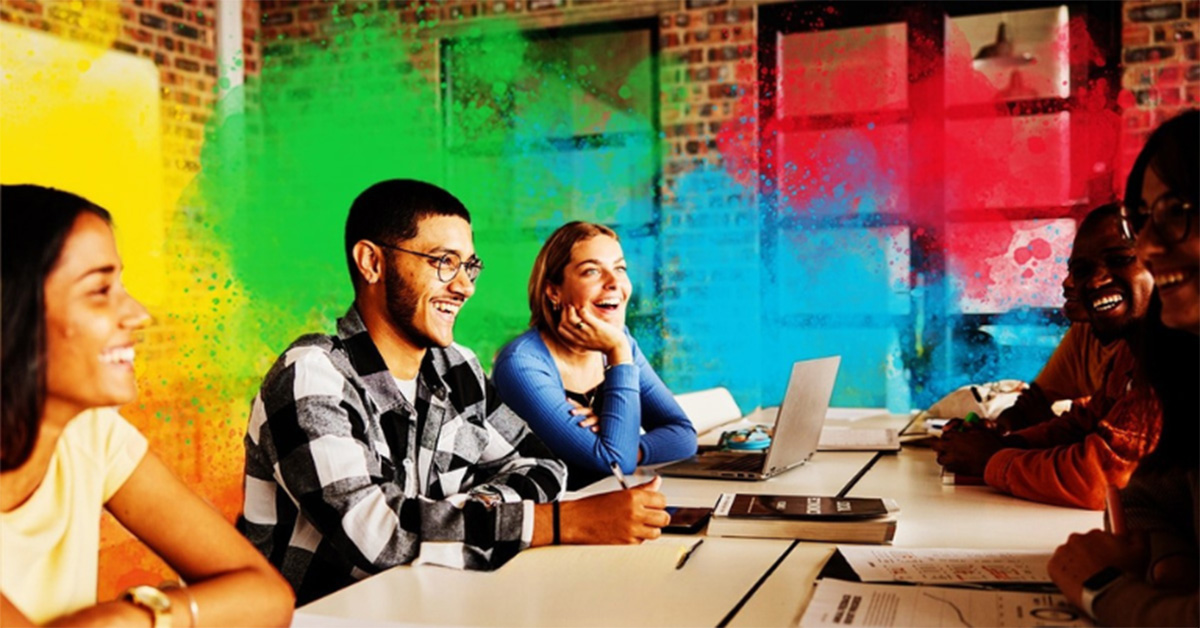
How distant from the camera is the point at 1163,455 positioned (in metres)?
1.40

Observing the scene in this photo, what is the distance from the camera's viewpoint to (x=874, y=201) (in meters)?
5.19

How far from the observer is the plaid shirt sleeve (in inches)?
64.8

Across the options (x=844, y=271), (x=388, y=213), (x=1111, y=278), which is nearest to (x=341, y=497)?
(x=388, y=213)

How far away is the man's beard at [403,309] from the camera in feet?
6.68

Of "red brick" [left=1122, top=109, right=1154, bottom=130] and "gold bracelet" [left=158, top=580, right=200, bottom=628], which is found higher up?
"red brick" [left=1122, top=109, right=1154, bottom=130]

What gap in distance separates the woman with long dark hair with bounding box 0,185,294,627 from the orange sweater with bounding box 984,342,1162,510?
Answer: 1398mm

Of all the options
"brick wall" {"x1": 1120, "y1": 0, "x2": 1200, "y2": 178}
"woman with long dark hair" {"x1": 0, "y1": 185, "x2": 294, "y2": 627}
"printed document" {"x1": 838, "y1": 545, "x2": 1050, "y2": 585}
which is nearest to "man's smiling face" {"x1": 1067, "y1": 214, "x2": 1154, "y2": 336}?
"printed document" {"x1": 838, "y1": 545, "x2": 1050, "y2": 585}

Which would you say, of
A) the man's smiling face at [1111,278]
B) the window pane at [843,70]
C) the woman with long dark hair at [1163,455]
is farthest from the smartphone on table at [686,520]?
the window pane at [843,70]

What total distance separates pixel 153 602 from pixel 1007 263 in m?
4.51

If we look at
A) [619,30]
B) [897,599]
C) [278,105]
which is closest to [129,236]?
[278,105]

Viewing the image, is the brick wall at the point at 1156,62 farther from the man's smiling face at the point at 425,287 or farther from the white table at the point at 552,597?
the white table at the point at 552,597

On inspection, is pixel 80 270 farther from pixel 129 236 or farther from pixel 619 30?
pixel 619 30

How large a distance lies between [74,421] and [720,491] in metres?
1.33

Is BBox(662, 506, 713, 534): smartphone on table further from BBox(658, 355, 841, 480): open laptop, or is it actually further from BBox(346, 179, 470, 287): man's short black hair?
BBox(346, 179, 470, 287): man's short black hair
